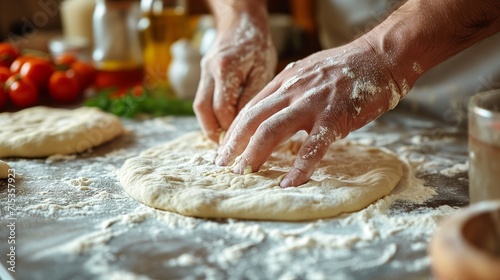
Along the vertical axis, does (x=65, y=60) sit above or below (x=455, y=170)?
above

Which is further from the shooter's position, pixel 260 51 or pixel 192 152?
pixel 260 51

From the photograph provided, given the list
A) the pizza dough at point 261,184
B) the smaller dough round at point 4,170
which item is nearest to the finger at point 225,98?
the pizza dough at point 261,184

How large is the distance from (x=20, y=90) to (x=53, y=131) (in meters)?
0.62

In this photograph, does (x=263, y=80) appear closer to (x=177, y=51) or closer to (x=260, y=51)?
(x=260, y=51)

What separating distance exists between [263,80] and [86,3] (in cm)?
188

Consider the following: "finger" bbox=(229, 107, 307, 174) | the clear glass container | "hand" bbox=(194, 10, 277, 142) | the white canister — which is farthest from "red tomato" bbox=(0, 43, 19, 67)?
the clear glass container

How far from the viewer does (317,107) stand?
4.73 feet

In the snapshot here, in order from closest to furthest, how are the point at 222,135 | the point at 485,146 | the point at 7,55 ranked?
the point at 485,146 → the point at 222,135 → the point at 7,55

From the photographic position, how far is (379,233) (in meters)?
1.27

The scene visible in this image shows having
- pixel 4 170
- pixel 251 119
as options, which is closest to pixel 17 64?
pixel 4 170

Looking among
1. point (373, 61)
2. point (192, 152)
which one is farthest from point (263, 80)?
point (373, 61)

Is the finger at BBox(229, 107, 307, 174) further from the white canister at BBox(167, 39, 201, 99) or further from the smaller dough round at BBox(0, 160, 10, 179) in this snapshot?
the white canister at BBox(167, 39, 201, 99)

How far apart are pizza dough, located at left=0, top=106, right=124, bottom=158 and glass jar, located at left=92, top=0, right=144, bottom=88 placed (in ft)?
2.55

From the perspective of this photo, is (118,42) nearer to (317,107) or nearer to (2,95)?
(2,95)
